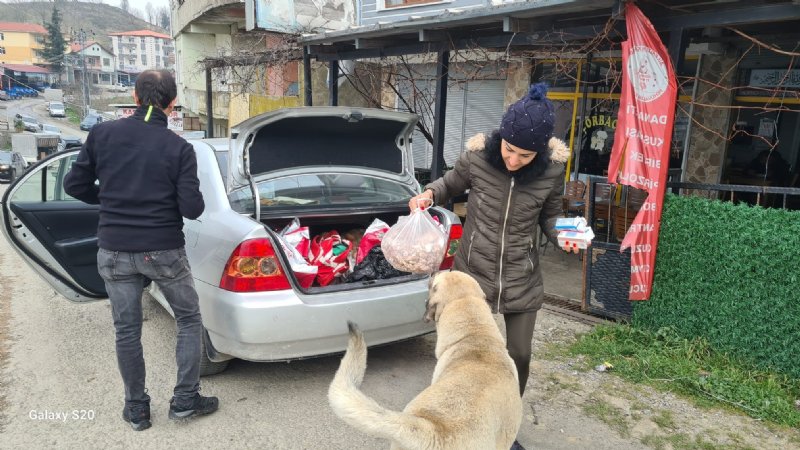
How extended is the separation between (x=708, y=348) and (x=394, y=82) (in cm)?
893

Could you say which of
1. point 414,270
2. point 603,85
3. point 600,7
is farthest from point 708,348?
point 603,85

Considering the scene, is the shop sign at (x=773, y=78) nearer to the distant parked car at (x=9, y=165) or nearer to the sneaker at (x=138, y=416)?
the sneaker at (x=138, y=416)

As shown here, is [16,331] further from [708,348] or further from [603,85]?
[603,85]

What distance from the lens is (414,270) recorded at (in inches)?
129

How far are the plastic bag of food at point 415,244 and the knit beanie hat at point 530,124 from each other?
0.74 m

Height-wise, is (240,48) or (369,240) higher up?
Result: (240,48)

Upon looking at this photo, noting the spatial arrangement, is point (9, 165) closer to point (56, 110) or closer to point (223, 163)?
point (223, 163)

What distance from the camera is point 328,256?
392cm

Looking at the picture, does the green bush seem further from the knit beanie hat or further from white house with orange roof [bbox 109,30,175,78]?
white house with orange roof [bbox 109,30,175,78]

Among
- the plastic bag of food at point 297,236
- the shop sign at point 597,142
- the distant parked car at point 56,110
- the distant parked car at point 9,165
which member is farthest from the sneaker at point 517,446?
the distant parked car at point 56,110

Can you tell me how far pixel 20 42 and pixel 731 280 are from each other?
132m

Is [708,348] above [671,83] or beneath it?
beneath

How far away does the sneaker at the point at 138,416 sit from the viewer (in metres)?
3.16

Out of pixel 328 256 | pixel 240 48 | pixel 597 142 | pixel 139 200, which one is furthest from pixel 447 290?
pixel 240 48
